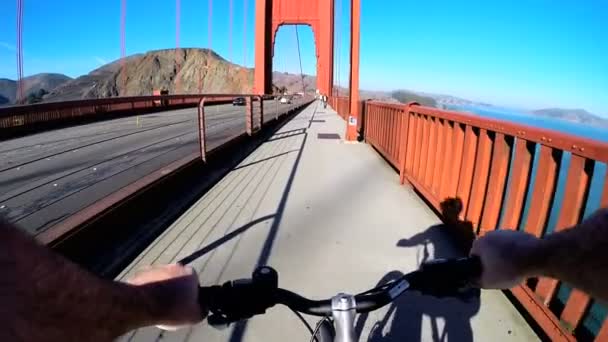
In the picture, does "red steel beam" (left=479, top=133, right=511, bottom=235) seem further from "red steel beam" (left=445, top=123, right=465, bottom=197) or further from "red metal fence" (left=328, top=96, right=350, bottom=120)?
"red metal fence" (left=328, top=96, right=350, bottom=120)

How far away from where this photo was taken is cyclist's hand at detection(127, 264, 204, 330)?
0.63 meters

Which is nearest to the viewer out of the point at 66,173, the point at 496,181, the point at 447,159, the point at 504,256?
the point at 504,256

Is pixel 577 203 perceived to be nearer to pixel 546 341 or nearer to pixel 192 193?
pixel 546 341

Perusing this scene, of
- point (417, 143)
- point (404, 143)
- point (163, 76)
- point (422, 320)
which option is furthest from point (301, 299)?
point (163, 76)

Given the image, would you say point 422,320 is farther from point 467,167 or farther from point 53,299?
point 53,299

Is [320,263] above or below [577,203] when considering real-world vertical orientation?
below

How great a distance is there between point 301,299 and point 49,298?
0.62 meters

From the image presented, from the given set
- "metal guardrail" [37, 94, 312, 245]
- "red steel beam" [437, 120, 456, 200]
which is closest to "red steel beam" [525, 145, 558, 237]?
"red steel beam" [437, 120, 456, 200]

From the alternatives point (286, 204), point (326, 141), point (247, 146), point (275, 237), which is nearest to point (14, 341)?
point (275, 237)

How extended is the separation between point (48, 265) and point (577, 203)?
2.11 metres

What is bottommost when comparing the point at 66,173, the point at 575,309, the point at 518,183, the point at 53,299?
the point at 66,173

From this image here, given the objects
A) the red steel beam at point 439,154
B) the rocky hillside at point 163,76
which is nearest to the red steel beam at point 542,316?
the red steel beam at point 439,154

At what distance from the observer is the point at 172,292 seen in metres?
0.67

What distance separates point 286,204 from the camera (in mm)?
4422
